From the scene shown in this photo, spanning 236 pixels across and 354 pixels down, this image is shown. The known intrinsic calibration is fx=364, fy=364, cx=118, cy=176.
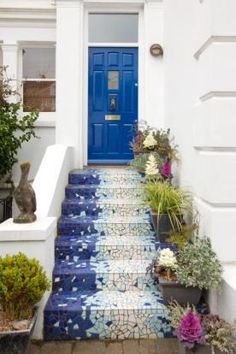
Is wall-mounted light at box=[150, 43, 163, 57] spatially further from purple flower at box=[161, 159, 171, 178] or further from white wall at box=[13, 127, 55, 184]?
Result: white wall at box=[13, 127, 55, 184]

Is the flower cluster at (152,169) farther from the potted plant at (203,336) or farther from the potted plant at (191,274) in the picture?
the potted plant at (203,336)

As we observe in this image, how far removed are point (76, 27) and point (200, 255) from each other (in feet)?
14.7

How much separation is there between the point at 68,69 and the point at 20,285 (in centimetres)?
417

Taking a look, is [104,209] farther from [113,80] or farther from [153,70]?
[113,80]

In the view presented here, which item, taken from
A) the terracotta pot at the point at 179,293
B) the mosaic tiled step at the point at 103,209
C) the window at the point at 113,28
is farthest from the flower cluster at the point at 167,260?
the window at the point at 113,28

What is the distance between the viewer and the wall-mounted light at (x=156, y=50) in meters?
6.06

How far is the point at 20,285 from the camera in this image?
2732mm

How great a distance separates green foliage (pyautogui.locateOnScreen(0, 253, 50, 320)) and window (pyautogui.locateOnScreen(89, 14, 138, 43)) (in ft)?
15.6

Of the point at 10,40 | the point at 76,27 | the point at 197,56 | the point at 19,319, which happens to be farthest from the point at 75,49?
the point at 19,319

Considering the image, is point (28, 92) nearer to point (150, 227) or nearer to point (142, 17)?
point (142, 17)

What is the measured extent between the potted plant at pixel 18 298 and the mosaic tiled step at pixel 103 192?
83.1 inches

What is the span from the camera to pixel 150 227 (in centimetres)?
443

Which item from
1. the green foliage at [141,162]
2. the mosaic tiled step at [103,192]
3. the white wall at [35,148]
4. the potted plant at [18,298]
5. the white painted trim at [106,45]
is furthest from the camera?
the white wall at [35,148]

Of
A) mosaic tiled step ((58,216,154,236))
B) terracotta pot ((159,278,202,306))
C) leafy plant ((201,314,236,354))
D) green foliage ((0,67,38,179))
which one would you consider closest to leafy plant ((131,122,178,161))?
mosaic tiled step ((58,216,154,236))
